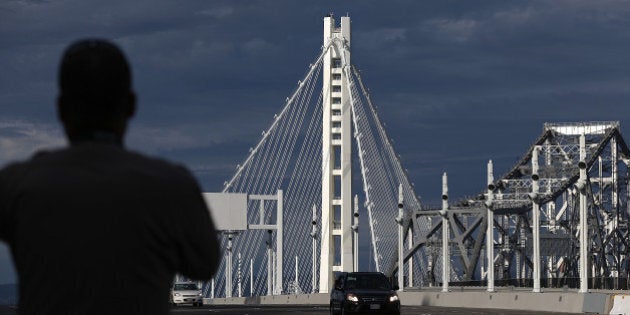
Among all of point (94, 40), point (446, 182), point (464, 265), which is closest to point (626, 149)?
point (464, 265)

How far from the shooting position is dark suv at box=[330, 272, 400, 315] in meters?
35.8

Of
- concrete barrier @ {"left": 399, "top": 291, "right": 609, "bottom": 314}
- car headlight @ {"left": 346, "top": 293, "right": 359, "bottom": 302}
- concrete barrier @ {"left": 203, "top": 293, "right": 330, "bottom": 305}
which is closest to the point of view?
car headlight @ {"left": 346, "top": 293, "right": 359, "bottom": 302}

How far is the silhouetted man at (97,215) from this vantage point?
11.4 feet

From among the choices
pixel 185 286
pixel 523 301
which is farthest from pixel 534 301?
pixel 185 286

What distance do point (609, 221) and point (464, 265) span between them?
14875 mm

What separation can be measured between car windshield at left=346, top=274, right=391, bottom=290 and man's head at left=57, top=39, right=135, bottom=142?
33141 mm

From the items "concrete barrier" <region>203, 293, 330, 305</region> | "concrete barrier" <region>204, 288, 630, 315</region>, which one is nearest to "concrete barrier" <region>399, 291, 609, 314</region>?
"concrete barrier" <region>204, 288, 630, 315</region>

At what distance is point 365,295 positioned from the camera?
118ft

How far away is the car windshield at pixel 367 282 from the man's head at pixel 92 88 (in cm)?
3314

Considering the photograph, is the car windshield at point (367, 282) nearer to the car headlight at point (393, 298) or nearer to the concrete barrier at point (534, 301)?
the car headlight at point (393, 298)

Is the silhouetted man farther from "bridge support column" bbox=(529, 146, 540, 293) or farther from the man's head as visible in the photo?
"bridge support column" bbox=(529, 146, 540, 293)

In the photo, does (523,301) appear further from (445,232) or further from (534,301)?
(445,232)

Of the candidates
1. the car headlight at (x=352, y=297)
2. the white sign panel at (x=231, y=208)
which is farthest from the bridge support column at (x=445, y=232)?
the car headlight at (x=352, y=297)

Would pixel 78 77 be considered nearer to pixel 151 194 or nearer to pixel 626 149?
pixel 151 194
